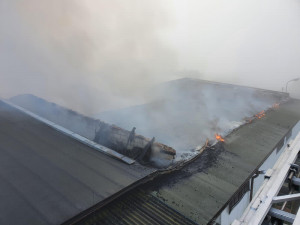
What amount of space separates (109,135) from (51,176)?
2.72 m

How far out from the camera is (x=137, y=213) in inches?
161

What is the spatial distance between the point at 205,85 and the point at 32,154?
1249 centimetres

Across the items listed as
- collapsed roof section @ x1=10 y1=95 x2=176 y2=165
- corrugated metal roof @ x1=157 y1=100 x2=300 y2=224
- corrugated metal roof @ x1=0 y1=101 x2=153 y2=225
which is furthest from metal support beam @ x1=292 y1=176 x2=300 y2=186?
collapsed roof section @ x1=10 y1=95 x2=176 y2=165

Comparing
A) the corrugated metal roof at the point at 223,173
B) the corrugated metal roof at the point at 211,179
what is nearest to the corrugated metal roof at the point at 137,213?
the corrugated metal roof at the point at 211,179

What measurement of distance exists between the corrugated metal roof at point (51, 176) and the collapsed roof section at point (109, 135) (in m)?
1.10

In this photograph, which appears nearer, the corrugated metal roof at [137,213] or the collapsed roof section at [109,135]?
the corrugated metal roof at [137,213]

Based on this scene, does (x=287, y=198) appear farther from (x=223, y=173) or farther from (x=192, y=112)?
(x=192, y=112)

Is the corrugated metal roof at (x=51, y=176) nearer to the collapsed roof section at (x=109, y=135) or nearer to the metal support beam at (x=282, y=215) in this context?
the collapsed roof section at (x=109, y=135)

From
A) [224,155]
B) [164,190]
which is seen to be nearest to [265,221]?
[164,190]

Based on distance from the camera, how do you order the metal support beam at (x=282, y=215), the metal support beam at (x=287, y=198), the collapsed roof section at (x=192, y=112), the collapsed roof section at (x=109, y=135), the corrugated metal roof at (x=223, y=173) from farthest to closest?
the collapsed roof section at (x=192, y=112), the collapsed roof section at (x=109, y=135), the corrugated metal roof at (x=223, y=173), the metal support beam at (x=287, y=198), the metal support beam at (x=282, y=215)

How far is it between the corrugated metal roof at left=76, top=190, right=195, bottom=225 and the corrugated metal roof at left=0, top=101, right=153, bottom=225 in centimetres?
23

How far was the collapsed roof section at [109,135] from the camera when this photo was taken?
246 inches

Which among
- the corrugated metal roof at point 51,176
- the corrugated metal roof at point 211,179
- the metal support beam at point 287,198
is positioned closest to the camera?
the metal support beam at point 287,198

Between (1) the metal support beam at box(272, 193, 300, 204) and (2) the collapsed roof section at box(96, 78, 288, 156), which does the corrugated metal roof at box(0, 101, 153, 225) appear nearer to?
(1) the metal support beam at box(272, 193, 300, 204)
